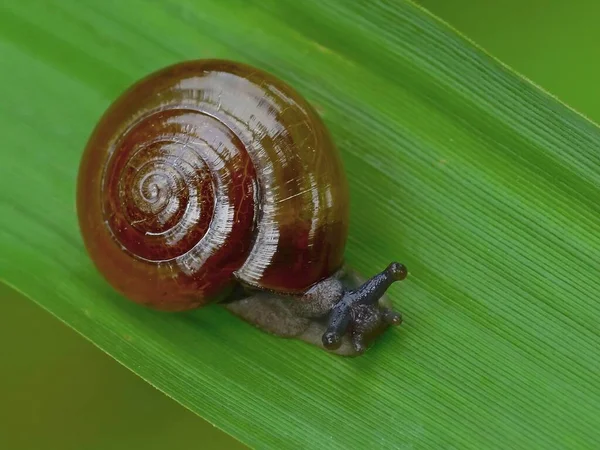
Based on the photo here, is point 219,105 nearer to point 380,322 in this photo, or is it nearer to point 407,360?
point 380,322

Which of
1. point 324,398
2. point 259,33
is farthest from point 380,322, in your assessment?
point 259,33

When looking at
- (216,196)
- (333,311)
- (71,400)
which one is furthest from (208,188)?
(71,400)

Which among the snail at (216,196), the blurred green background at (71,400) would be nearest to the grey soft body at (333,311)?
A: the snail at (216,196)

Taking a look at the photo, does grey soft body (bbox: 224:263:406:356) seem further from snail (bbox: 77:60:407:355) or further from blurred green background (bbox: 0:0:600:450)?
blurred green background (bbox: 0:0:600:450)

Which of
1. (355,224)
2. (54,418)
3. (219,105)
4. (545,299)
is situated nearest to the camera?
(219,105)

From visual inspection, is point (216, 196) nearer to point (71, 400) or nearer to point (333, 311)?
point (333, 311)

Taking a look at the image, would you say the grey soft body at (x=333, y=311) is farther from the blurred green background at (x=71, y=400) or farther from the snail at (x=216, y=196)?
the blurred green background at (x=71, y=400)
